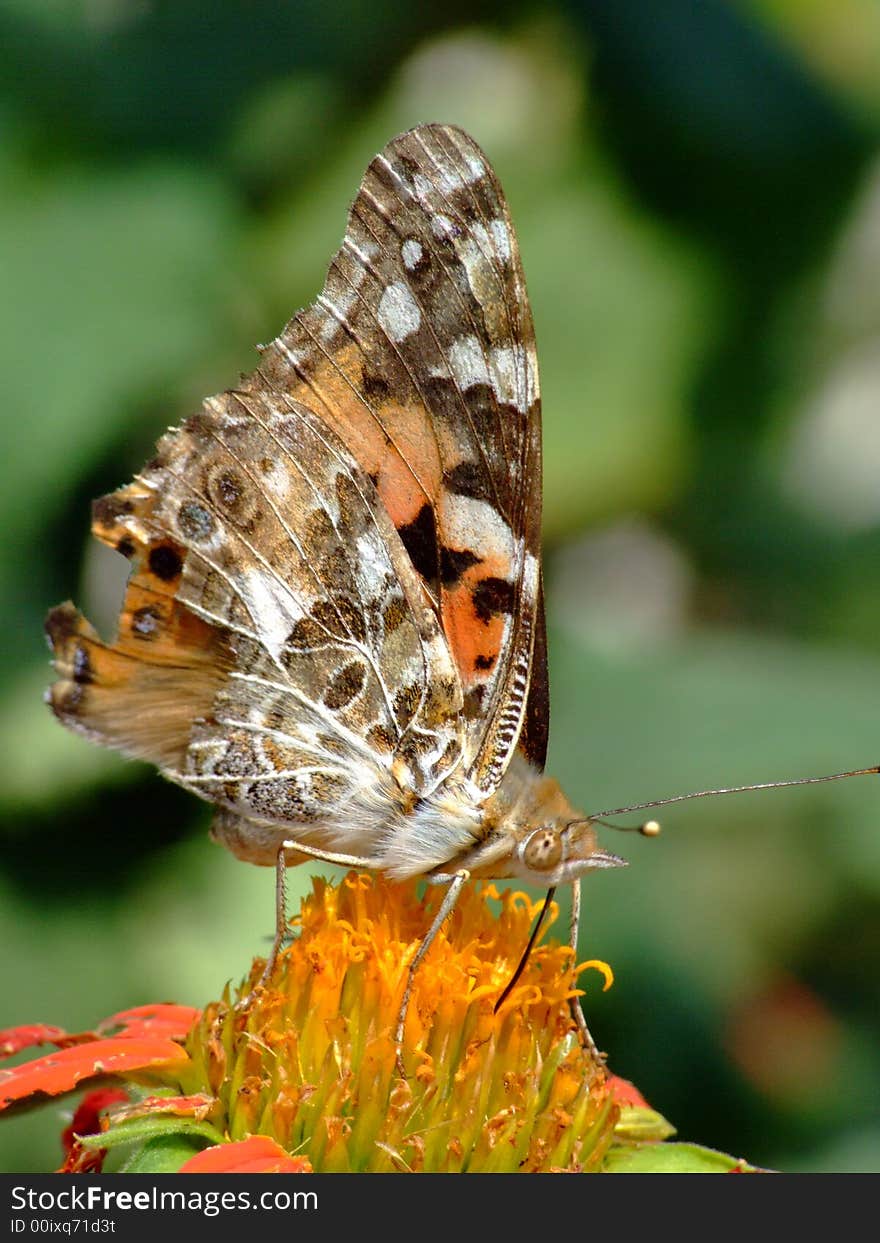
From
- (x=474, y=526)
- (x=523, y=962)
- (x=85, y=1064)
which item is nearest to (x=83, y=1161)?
(x=85, y=1064)

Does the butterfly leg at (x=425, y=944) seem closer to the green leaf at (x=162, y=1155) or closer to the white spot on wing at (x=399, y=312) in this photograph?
the green leaf at (x=162, y=1155)

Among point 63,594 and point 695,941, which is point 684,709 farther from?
point 63,594

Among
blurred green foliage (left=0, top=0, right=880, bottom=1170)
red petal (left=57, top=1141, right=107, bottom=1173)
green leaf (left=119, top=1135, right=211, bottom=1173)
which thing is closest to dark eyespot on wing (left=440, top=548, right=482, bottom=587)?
green leaf (left=119, top=1135, right=211, bottom=1173)

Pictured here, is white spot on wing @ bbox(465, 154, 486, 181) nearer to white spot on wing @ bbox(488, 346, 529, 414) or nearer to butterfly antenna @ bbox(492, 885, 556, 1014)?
white spot on wing @ bbox(488, 346, 529, 414)

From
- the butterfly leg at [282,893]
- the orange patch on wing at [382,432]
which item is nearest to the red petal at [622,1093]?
the butterfly leg at [282,893]

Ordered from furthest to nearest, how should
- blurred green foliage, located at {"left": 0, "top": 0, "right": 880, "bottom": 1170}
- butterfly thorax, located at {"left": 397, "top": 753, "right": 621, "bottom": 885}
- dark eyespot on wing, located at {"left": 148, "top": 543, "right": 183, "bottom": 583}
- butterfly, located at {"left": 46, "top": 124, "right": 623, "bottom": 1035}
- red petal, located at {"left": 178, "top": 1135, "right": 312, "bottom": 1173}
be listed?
blurred green foliage, located at {"left": 0, "top": 0, "right": 880, "bottom": 1170} < dark eyespot on wing, located at {"left": 148, "top": 543, "right": 183, "bottom": 583} < butterfly, located at {"left": 46, "top": 124, "right": 623, "bottom": 1035} < butterfly thorax, located at {"left": 397, "top": 753, "right": 621, "bottom": 885} < red petal, located at {"left": 178, "top": 1135, "right": 312, "bottom": 1173}
